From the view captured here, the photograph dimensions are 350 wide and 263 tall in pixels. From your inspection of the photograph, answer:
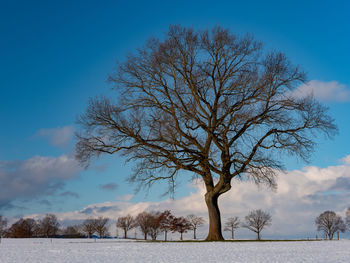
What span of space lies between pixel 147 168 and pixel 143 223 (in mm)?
51446

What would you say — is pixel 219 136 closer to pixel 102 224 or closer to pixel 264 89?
pixel 264 89

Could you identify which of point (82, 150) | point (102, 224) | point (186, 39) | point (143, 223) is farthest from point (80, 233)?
point (186, 39)

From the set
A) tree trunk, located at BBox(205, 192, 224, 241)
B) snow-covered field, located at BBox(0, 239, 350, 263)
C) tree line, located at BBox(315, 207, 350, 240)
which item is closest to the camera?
snow-covered field, located at BBox(0, 239, 350, 263)

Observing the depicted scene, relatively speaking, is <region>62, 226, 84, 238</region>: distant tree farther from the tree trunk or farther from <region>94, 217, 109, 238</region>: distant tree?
the tree trunk

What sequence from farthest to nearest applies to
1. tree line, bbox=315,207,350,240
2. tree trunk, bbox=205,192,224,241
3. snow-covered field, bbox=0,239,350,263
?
tree line, bbox=315,207,350,240
tree trunk, bbox=205,192,224,241
snow-covered field, bbox=0,239,350,263

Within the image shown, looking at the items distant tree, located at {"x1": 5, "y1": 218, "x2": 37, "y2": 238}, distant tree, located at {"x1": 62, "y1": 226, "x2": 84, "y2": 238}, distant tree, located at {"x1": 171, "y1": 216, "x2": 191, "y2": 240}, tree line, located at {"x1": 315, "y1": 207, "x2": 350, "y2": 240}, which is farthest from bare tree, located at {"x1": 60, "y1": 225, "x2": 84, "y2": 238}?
tree line, located at {"x1": 315, "y1": 207, "x2": 350, "y2": 240}

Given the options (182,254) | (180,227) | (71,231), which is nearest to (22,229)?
(71,231)

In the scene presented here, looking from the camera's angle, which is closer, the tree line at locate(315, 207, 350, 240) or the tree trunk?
the tree trunk

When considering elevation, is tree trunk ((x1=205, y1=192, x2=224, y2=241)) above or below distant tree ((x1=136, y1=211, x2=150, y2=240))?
above

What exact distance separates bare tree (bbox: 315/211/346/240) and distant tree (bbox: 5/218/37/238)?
203 ft

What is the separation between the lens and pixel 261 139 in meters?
23.6

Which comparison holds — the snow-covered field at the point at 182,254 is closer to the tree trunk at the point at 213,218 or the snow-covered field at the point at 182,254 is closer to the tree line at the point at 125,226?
the tree trunk at the point at 213,218

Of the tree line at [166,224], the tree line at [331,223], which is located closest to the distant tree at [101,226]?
the tree line at [166,224]

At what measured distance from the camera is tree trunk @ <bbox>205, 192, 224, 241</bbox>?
2285 cm
